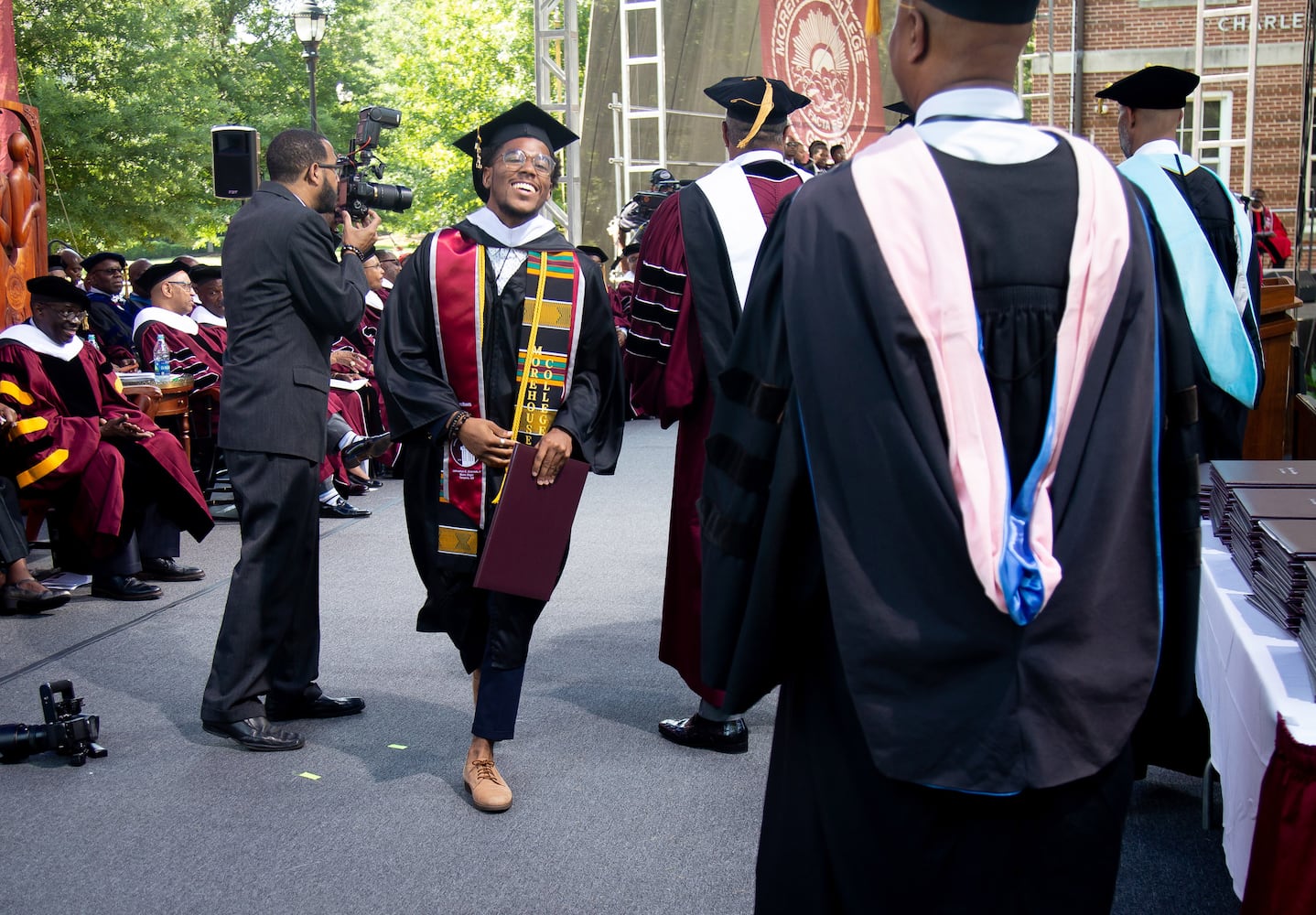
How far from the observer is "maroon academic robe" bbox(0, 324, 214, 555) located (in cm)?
Result: 610

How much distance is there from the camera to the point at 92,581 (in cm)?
638

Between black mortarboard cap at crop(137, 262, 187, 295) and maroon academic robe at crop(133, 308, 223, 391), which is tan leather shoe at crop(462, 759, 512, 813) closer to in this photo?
maroon academic robe at crop(133, 308, 223, 391)

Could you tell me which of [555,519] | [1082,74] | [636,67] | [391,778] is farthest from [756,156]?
[1082,74]

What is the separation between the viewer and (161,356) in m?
8.24

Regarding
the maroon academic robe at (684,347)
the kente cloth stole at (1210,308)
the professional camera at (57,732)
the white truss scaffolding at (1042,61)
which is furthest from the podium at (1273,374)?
the white truss scaffolding at (1042,61)

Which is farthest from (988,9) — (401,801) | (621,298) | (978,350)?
(621,298)

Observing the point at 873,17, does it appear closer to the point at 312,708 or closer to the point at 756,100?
the point at 756,100

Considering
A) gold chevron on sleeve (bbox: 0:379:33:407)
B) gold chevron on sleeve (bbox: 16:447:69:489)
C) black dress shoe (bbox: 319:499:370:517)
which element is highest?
gold chevron on sleeve (bbox: 0:379:33:407)

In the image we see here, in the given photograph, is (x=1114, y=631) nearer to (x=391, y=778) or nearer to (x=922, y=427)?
(x=922, y=427)

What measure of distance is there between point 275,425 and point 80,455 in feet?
8.32

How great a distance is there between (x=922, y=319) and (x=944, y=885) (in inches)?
29.1

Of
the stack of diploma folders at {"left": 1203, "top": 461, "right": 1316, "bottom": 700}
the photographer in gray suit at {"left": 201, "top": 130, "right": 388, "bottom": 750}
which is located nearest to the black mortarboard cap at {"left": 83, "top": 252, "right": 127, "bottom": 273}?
the photographer in gray suit at {"left": 201, "top": 130, "right": 388, "bottom": 750}

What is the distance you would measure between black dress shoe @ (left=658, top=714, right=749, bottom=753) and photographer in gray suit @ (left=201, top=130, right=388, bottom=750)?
1226mm

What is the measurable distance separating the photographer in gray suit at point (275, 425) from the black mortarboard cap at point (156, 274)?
4679 mm
